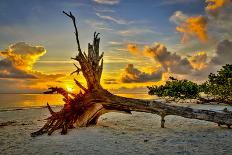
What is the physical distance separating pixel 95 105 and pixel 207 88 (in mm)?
15693

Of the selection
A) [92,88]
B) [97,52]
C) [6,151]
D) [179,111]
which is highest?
[97,52]

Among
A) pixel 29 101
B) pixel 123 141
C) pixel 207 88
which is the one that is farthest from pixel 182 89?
pixel 29 101

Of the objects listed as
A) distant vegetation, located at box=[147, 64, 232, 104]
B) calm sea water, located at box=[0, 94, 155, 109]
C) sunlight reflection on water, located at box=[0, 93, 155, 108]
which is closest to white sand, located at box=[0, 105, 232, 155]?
Answer: distant vegetation, located at box=[147, 64, 232, 104]

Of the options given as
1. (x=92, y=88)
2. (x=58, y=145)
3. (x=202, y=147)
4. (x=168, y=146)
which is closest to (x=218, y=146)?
(x=202, y=147)

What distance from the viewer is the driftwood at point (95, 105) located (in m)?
11.6

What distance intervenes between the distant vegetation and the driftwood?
11056mm

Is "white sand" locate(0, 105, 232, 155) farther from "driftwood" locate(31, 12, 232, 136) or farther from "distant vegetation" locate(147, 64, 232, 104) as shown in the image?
"distant vegetation" locate(147, 64, 232, 104)

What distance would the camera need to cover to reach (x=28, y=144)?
363 inches

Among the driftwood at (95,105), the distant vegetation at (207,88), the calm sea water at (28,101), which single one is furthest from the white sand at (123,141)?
the calm sea water at (28,101)

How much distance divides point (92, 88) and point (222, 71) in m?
14.9

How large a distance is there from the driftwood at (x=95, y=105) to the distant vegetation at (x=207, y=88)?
11.1m

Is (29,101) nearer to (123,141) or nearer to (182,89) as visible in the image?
(182,89)

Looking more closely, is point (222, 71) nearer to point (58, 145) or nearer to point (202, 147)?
point (202, 147)

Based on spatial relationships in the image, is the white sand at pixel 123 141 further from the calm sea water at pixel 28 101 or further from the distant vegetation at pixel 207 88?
the calm sea water at pixel 28 101
